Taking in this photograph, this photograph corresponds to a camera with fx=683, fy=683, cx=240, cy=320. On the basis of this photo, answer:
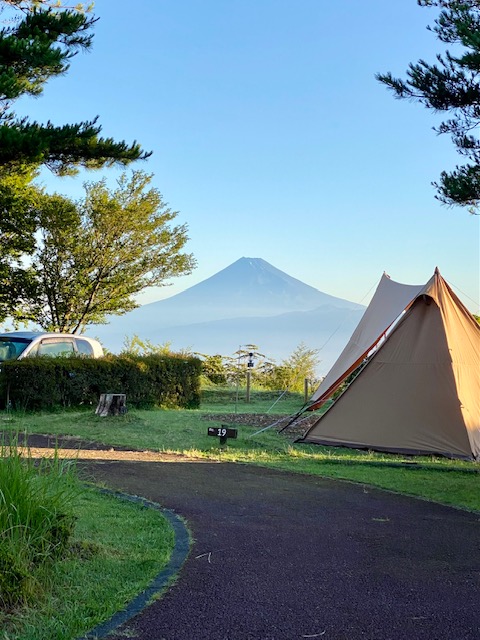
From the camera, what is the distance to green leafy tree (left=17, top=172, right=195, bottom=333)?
2362 centimetres

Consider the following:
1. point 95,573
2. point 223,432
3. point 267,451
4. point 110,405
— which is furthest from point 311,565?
point 110,405

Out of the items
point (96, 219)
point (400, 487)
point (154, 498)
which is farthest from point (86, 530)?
point (96, 219)

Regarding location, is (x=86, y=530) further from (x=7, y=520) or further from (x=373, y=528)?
(x=373, y=528)

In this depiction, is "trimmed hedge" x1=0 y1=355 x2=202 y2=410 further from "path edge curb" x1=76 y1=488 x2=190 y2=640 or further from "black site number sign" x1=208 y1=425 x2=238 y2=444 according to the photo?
"path edge curb" x1=76 y1=488 x2=190 y2=640

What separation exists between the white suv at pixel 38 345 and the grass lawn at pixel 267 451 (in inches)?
61.9

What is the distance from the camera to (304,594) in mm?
4039

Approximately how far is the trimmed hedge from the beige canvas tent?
5.78m

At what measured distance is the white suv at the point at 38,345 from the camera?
1443 cm

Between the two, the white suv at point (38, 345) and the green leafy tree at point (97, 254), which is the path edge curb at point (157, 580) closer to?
the white suv at point (38, 345)

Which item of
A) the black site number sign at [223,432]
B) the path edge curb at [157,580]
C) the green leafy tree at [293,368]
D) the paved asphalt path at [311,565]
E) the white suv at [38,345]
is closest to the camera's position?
the path edge curb at [157,580]

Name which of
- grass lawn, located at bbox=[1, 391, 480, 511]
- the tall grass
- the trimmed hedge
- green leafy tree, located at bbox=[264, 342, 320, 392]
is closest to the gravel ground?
the tall grass

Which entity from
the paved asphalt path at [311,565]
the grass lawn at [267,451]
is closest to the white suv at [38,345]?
the grass lawn at [267,451]

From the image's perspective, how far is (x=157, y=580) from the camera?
411 cm

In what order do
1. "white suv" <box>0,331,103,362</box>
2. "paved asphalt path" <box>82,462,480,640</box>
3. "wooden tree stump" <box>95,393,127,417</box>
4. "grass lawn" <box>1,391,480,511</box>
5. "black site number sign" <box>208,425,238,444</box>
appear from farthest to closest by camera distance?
"white suv" <box>0,331,103,362</box> → "wooden tree stump" <box>95,393,127,417</box> → "black site number sign" <box>208,425,238,444</box> → "grass lawn" <box>1,391,480,511</box> → "paved asphalt path" <box>82,462,480,640</box>
